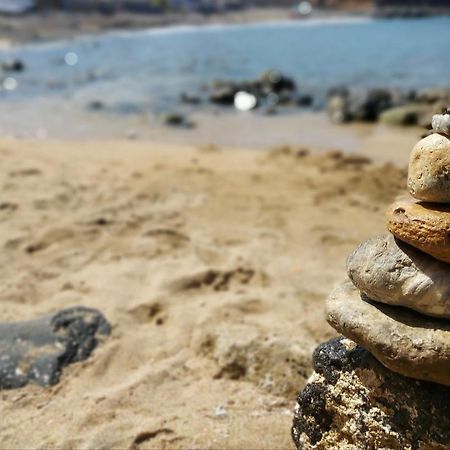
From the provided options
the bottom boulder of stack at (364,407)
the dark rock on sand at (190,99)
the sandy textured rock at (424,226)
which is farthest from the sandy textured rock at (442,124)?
the dark rock on sand at (190,99)

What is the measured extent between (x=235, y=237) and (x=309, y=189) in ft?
6.18

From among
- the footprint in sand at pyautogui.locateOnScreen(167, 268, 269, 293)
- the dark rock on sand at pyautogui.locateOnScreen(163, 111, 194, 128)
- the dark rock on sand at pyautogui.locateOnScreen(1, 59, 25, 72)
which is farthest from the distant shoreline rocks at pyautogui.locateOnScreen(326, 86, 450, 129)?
the dark rock on sand at pyautogui.locateOnScreen(1, 59, 25, 72)

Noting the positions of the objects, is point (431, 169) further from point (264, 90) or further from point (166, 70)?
point (166, 70)

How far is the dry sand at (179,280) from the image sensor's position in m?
→ 3.19

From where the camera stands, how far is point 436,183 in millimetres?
2094

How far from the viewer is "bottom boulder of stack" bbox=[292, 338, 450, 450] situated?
2.16m

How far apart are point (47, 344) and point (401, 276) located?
2385 mm

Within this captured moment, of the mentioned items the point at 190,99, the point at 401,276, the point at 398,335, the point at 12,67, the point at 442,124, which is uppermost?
the point at 442,124

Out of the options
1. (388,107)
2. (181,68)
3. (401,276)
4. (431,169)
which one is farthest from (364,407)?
(181,68)

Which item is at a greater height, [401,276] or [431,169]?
[431,169]

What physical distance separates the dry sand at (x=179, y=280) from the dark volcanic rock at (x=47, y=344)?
8 centimetres

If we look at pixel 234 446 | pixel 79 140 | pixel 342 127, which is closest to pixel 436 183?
pixel 234 446

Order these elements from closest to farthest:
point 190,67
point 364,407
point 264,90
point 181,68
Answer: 1. point 364,407
2. point 264,90
3. point 181,68
4. point 190,67

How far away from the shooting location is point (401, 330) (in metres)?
2.16
